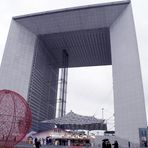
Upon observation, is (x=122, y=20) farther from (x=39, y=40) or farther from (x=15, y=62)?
(x=15, y=62)

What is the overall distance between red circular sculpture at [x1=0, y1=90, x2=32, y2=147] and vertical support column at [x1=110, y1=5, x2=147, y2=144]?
21.2 meters

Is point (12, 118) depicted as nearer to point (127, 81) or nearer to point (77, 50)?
point (127, 81)

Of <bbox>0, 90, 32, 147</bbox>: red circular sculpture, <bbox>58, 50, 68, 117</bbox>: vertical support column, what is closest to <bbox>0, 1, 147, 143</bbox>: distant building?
<bbox>58, 50, 68, 117</bbox>: vertical support column

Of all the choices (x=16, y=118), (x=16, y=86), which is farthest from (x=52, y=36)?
(x=16, y=118)

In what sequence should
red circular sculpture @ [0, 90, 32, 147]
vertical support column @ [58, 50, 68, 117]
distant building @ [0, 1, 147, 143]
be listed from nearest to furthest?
1. red circular sculpture @ [0, 90, 32, 147]
2. distant building @ [0, 1, 147, 143]
3. vertical support column @ [58, 50, 68, 117]

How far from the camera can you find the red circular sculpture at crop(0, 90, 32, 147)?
9273 millimetres

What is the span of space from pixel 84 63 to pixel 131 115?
24904 mm

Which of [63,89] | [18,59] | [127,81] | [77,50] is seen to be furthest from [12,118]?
[77,50]

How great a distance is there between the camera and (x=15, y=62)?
3803 cm

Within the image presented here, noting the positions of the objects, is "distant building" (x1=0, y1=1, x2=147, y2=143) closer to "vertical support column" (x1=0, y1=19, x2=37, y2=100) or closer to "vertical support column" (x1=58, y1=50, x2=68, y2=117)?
"vertical support column" (x1=0, y1=19, x2=37, y2=100)

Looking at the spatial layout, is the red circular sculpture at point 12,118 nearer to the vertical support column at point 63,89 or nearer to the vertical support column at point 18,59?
Result: the vertical support column at point 18,59

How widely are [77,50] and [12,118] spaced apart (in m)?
38.8

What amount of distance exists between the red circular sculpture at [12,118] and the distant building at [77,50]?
2139 cm

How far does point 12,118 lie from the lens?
9852mm
